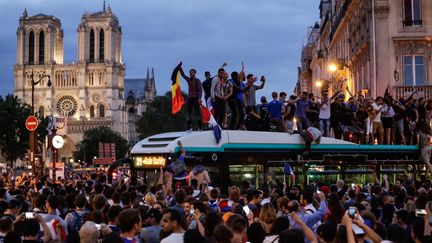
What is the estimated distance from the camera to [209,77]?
20.0m

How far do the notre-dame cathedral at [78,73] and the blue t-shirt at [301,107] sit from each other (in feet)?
417

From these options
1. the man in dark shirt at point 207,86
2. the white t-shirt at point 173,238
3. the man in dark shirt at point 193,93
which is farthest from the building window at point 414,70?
the white t-shirt at point 173,238

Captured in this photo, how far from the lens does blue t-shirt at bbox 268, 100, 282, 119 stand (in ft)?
68.7

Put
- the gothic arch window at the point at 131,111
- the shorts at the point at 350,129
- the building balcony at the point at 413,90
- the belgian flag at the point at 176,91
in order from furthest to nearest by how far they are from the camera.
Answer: the gothic arch window at the point at 131,111
the building balcony at the point at 413,90
the shorts at the point at 350,129
the belgian flag at the point at 176,91

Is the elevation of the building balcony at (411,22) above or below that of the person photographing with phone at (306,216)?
above

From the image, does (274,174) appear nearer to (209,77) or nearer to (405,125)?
(209,77)

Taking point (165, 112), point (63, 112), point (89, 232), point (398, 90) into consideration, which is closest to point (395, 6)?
point (398, 90)

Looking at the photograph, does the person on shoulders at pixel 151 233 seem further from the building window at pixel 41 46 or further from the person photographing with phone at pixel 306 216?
the building window at pixel 41 46

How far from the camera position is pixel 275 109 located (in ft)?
69.1

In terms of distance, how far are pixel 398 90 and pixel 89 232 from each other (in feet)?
95.3

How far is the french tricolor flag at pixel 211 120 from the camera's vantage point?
61.5 ft

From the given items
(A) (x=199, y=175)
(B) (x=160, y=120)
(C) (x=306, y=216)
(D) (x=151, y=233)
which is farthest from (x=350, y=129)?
(B) (x=160, y=120)

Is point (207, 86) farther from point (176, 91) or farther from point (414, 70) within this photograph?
point (414, 70)

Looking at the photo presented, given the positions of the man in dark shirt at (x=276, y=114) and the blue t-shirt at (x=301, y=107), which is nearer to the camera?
the man in dark shirt at (x=276, y=114)
